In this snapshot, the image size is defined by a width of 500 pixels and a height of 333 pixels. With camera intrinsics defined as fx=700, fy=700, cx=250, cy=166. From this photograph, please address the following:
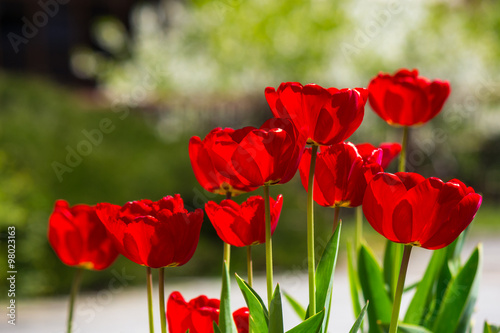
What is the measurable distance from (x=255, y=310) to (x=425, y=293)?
56cm

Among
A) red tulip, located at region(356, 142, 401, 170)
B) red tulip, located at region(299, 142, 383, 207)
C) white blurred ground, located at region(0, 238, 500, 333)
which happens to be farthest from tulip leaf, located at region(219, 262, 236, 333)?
white blurred ground, located at region(0, 238, 500, 333)

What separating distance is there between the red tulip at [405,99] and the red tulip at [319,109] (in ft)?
1.18

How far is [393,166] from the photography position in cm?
1152

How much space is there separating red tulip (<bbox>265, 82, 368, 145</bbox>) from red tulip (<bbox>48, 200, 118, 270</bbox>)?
424 millimetres

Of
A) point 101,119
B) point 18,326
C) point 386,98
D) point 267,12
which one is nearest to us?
point 386,98

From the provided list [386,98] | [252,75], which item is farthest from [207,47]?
[386,98]

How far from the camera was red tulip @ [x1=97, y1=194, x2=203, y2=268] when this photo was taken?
101 cm

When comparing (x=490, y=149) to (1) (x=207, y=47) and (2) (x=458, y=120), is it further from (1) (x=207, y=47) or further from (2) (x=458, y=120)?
(1) (x=207, y=47)

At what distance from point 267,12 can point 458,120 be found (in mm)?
4246

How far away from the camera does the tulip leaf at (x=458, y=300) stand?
1.31m

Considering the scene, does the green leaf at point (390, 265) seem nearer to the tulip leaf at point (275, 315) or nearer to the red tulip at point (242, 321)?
the red tulip at point (242, 321)

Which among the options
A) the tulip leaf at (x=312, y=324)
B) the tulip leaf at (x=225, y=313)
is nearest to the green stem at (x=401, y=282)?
the tulip leaf at (x=312, y=324)

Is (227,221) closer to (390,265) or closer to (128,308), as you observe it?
(390,265)

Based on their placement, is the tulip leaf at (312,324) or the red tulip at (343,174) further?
the red tulip at (343,174)
